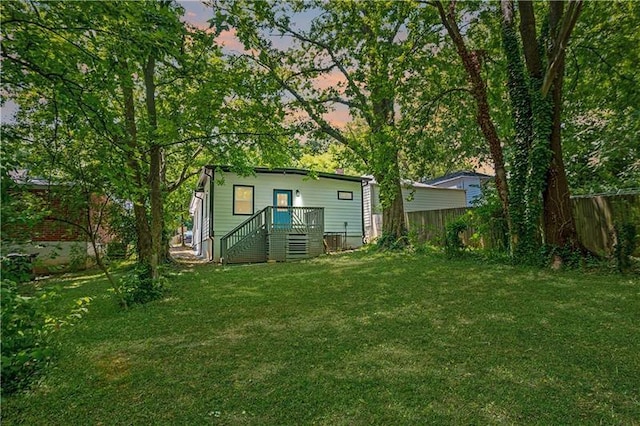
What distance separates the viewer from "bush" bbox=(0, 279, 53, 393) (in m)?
1.90

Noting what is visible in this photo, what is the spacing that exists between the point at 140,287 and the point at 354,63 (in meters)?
9.51

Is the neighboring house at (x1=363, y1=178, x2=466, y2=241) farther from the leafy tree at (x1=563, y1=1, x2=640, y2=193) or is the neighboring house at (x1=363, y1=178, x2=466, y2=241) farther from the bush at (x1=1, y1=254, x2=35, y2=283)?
the bush at (x1=1, y1=254, x2=35, y2=283)

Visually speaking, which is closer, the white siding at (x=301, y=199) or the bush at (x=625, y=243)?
the bush at (x=625, y=243)

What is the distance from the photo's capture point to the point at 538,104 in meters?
6.95

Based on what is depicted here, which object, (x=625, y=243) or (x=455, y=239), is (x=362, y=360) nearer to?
(x=625, y=243)

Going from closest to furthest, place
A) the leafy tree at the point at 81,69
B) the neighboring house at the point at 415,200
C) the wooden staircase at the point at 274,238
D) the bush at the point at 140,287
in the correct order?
1. the leafy tree at the point at 81,69
2. the bush at the point at 140,287
3. the wooden staircase at the point at 274,238
4. the neighboring house at the point at 415,200

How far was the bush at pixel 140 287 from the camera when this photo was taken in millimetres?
5527

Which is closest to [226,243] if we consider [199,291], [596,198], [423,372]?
[199,291]

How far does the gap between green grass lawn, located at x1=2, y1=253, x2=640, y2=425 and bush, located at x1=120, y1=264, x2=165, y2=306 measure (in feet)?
1.02

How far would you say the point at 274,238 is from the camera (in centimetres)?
1149

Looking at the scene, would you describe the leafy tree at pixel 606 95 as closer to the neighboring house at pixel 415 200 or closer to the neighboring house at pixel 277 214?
the neighboring house at pixel 415 200

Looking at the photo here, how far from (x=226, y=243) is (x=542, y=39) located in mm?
10925

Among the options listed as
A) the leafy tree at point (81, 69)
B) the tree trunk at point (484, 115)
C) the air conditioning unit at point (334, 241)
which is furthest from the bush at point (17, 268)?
the air conditioning unit at point (334, 241)

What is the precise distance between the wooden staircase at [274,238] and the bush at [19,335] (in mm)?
8689
